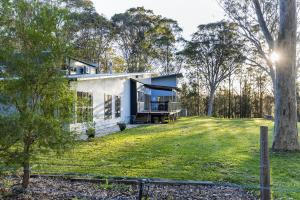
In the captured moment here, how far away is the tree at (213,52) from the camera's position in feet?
126

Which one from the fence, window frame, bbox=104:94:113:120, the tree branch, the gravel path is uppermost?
the tree branch

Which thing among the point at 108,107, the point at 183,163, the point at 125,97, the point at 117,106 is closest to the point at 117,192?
the point at 183,163

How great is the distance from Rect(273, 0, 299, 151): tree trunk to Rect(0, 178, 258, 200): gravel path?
554cm

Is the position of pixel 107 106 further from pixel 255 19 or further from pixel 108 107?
pixel 255 19

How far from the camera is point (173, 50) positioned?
1773 inches

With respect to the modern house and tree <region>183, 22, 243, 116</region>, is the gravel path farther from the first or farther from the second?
tree <region>183, 22, 243, 116</region>

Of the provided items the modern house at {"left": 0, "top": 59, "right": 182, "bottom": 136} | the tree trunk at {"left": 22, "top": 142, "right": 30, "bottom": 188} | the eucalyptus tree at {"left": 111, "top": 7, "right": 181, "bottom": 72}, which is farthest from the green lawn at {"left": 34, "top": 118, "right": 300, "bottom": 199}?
the eucalyptus tree at {"left": 111, "top": 7, "right": 181, "bottom": 72}

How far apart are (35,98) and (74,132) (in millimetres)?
834

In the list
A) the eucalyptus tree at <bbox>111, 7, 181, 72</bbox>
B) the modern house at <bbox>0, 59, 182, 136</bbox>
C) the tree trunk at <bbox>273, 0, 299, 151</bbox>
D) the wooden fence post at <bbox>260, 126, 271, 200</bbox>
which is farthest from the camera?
the eucalyptus tree at <bbox>111, 7, 181, 72</bbox>

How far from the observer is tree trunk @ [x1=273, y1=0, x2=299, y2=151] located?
36.3 ft

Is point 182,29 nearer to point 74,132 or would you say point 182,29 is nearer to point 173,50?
point 173,50

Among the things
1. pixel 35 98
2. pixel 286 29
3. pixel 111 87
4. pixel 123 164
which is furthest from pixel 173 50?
pixel 35 98

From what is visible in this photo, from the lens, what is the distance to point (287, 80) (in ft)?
36.6

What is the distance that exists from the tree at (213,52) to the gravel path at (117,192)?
32.5 meters
